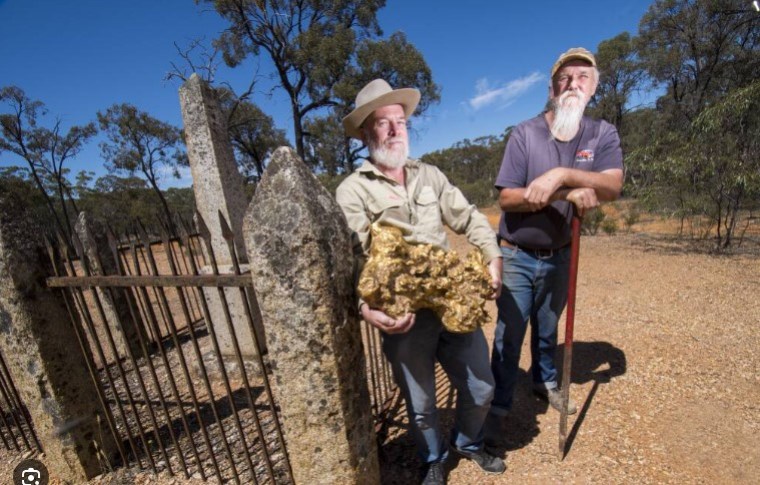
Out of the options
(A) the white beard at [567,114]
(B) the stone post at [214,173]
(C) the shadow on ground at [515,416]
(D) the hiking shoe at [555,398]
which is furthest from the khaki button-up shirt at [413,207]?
(B) the stone post at [214,173]

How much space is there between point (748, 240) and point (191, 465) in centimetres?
1234

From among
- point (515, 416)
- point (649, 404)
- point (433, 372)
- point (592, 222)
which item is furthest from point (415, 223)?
point (592, 222)

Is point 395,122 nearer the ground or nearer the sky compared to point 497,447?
nearer the sky

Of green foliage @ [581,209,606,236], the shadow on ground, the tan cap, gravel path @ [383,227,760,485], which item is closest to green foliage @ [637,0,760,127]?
green foliage @ [581,209,606,236]

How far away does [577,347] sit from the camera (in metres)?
3.78

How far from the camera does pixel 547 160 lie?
213 cm

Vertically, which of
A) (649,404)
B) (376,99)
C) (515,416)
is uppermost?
(376,99)

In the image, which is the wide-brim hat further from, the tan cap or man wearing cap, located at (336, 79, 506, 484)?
the tan cap

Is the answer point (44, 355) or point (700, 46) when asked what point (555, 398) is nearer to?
point (44, 355)

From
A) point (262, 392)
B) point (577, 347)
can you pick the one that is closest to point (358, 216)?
point (262, 392)

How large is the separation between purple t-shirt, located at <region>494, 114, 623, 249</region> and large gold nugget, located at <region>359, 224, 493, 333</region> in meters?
0.60

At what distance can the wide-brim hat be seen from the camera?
1.78 metres

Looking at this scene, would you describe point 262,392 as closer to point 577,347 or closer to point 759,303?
point 577,347

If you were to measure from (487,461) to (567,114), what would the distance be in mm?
2111
